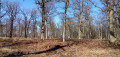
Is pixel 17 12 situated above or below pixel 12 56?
above

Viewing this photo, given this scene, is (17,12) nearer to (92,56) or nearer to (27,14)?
(27,14)

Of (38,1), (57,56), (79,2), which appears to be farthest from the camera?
(79,2)

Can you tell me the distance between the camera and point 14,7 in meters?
33.2

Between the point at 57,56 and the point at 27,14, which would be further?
the point at 27,14

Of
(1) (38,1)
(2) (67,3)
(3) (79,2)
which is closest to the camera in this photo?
(2) (67,3)

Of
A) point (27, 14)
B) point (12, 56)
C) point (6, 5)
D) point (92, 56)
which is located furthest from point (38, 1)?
point (27, 14)

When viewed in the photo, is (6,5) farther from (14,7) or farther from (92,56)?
(92,56)

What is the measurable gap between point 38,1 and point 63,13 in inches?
196

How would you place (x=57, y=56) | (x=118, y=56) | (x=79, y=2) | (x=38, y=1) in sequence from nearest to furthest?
1. (x=118, y=56)
2. (x=57, y=56)
3. (x=38, y=1)
4. (x=79, y=2)

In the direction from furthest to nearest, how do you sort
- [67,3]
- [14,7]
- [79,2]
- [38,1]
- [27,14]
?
[27,14] < [14,7] < [79,2] < [38,1] < [67,3]

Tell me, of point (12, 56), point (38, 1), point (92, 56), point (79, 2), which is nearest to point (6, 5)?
point (38, 1)

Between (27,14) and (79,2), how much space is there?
941 inches

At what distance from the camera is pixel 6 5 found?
3019 cm

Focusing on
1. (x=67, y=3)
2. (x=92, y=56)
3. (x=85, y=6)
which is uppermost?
(x=85, y=6)
